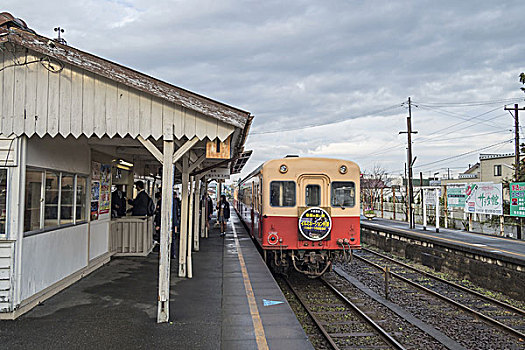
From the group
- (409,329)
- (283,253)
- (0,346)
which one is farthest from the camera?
(283,253)

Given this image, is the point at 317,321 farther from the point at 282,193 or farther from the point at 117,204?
the point at 117,204

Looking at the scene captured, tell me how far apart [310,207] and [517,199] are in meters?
10.3

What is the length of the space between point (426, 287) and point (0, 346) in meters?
8.78

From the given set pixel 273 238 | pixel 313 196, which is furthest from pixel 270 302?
pixel 313 196

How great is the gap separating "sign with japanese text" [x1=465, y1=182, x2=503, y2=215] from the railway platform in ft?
37.8

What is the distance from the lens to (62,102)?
5234mm

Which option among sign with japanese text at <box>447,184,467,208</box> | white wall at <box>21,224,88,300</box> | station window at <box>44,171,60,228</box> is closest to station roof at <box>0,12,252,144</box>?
station window at <box>44,171,60,228</box>

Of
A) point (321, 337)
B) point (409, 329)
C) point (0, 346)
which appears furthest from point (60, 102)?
point (409, 329)

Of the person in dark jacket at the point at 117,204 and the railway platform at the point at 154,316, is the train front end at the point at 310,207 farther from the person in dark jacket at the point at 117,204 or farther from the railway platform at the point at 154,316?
the person in dark jacket at the point at 117,204

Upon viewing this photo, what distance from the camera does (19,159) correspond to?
529 cm

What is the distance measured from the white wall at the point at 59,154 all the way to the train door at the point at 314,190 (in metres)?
4.18

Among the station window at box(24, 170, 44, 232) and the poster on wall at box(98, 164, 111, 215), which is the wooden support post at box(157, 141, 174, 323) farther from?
the poster on wall at box(98, 164, 111, 215)

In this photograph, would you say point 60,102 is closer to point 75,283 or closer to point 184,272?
point 75,283

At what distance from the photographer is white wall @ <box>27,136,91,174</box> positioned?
561 centimetres
